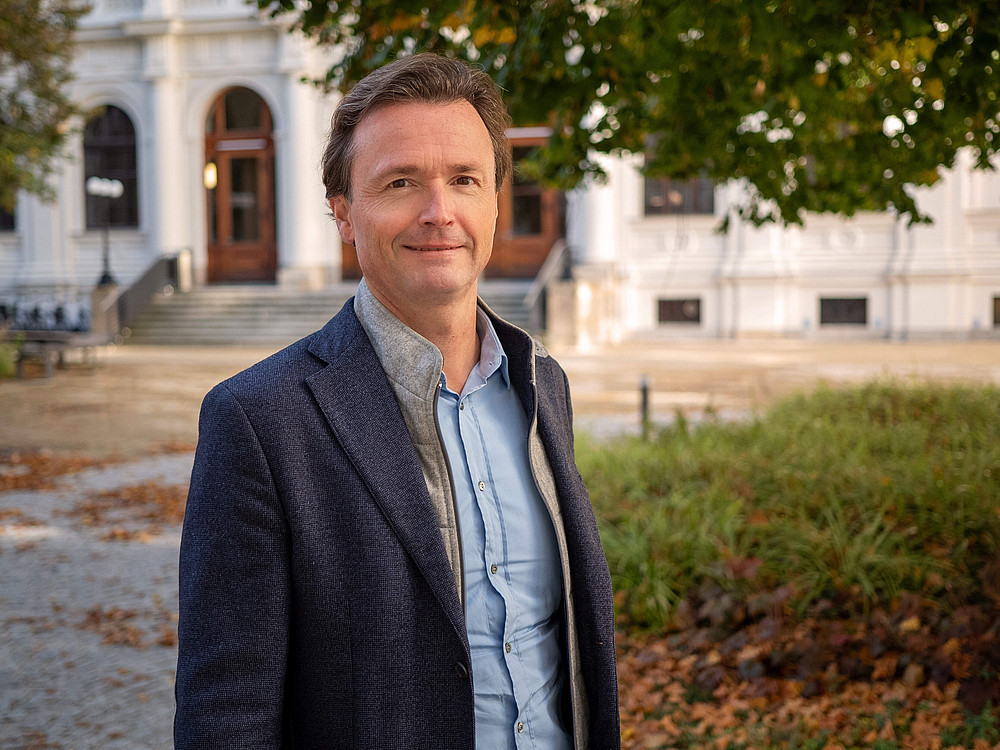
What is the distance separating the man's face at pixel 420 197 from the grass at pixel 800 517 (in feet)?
Result: 11.6

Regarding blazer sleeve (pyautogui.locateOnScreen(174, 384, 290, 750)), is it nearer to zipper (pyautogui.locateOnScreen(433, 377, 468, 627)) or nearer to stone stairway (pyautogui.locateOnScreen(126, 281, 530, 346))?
zipper (pyautogui.locateOnScreen(433, 377, 468, 627))

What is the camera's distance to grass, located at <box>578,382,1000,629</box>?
192 inches

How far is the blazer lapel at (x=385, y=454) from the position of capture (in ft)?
5.24

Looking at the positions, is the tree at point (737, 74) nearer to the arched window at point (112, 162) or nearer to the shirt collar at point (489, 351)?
the shirt collar at point (489, 351)

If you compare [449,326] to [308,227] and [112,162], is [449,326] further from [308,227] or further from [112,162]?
[112,162]

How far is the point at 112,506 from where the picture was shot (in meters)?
8.10

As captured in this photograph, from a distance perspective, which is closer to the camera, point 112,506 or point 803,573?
point 803,573

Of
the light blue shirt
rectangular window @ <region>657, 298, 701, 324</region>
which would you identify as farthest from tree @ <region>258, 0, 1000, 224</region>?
rectangular window @ <region>657, 298, 701, 324</region>

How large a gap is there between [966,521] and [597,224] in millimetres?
18383

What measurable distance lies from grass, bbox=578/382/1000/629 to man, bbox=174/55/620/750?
10.6 ft

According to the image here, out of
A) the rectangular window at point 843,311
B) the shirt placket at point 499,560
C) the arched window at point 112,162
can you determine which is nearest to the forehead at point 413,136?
the shirt placket at point 499,560

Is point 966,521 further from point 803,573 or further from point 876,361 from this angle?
point 876,361

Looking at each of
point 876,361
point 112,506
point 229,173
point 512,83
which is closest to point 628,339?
point 876,361

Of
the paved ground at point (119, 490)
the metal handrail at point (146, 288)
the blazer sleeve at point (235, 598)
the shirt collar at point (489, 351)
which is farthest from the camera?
the metal handrail at point (146, 288)
